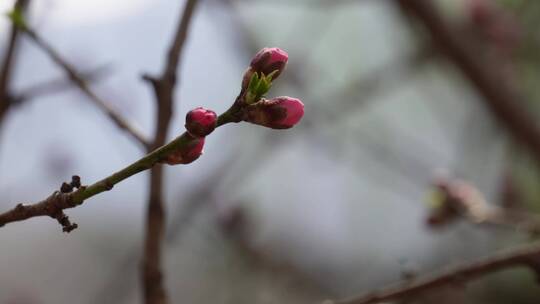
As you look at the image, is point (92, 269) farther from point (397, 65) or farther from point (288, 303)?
point (397, 65)

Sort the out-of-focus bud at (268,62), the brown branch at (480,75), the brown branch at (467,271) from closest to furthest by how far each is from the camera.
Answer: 1. the out-of-focus bud at (268,62)
2. the brown branch at (467,271)
3. the brown branch at (480,75)

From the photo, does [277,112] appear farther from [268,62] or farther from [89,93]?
[89,93]

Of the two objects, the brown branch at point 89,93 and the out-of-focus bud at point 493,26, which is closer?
the brown branch at point 89,93

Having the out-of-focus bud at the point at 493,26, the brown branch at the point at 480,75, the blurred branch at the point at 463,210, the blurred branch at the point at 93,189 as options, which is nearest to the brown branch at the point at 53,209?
the blurred branch at the point at 93,189

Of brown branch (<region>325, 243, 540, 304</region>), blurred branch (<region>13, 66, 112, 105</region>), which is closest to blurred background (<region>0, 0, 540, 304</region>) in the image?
blurred branch (<region>13, 66, 112, 105</region>)

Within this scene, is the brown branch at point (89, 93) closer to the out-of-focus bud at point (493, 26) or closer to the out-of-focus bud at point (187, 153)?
the out-of-focus bud at point (187, 153)

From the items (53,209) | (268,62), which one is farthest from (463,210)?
(53,209)

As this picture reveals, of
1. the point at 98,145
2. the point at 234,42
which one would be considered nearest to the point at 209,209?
the point at 234,42
